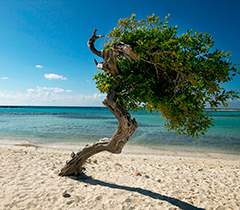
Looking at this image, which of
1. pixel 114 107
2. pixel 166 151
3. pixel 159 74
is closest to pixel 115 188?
pixel 114 107

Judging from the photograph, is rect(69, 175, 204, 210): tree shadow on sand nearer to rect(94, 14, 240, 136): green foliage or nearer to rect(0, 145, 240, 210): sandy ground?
rect(0, 145, 240, 210): sandy ground

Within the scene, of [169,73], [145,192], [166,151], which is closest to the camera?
[169,73]

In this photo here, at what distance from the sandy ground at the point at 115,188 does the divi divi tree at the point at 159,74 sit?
1.35 m

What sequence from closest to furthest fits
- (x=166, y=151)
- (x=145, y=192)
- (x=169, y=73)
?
(x=169, y=73), (x=145, y=192), (x=166, y=151)

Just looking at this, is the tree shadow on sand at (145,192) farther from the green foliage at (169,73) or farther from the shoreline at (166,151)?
the shoreline at (166,151)

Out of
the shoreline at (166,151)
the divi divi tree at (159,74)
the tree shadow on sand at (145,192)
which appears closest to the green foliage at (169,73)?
the divi divi tree at (159,74)

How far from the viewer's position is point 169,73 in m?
4.08

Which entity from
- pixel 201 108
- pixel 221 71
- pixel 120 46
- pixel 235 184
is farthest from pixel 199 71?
pixel 235 184

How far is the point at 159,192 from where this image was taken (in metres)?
5.04

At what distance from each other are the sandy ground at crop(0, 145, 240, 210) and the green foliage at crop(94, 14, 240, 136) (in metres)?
2.13

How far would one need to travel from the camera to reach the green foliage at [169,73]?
130 inches

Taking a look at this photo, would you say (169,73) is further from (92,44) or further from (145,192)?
(145,192)

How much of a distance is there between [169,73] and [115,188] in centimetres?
→ 364

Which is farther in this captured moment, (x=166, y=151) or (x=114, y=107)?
(x=166, y=151)
